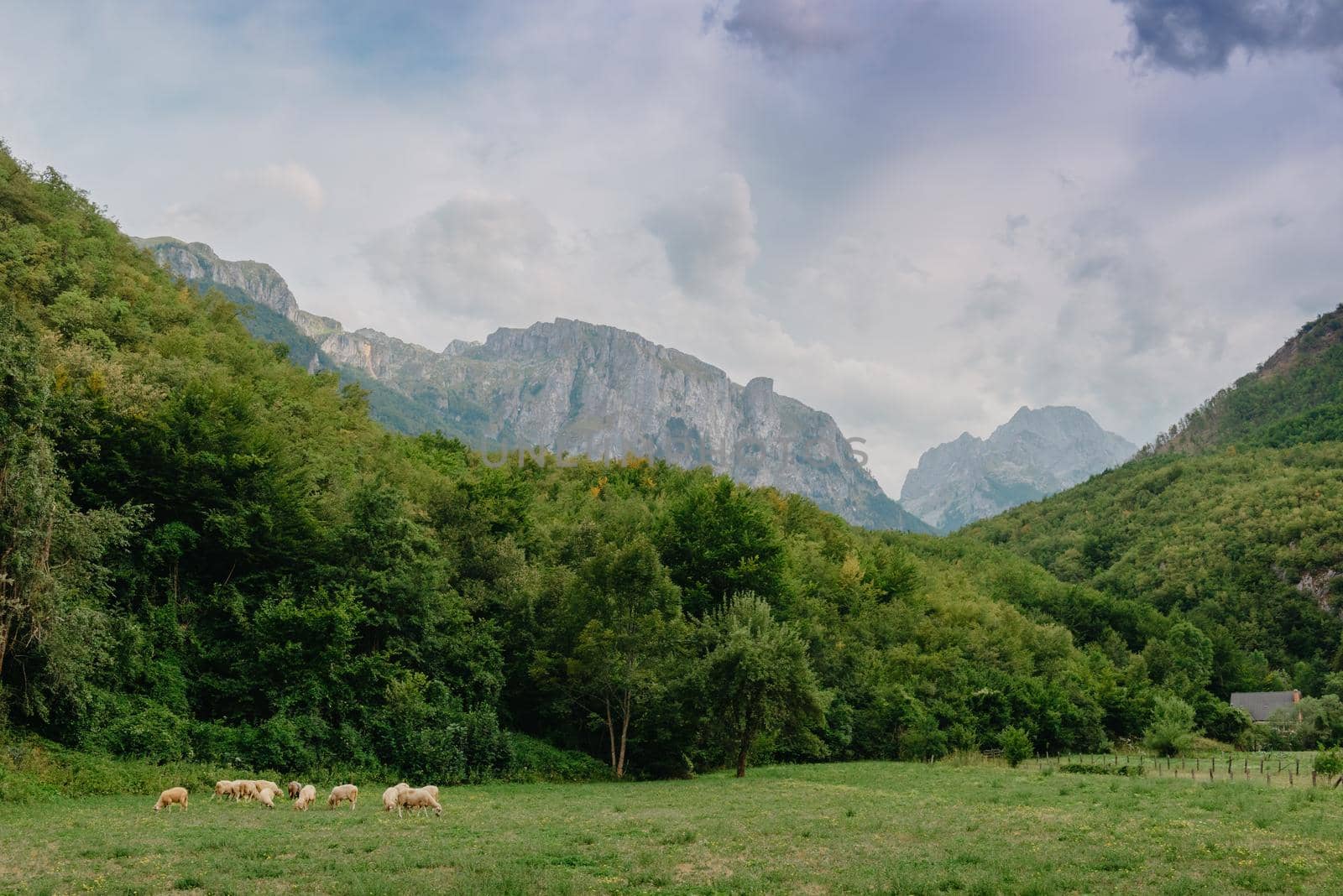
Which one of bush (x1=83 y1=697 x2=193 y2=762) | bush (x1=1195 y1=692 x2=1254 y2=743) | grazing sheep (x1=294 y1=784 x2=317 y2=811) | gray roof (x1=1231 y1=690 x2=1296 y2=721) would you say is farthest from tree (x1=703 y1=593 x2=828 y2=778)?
gray roof (x1=1231 y1=690 x2=1296 y2=721)

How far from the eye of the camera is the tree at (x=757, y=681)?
37750 millimetres

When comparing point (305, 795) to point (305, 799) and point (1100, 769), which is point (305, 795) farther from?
point (1100, 769)

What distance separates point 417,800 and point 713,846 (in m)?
10.5

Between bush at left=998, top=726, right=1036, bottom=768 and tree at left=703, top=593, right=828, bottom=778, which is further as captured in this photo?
bush at left=998, top=726, right=1036, bottom=768

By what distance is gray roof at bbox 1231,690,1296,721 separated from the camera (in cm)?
9656

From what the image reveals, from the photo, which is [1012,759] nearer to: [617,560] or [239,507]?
[617,560]

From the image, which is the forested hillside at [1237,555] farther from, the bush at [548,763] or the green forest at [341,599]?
the bush at [548,763]

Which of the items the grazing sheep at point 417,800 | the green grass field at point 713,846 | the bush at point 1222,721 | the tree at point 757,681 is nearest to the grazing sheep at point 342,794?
the green grass field at point 713,846

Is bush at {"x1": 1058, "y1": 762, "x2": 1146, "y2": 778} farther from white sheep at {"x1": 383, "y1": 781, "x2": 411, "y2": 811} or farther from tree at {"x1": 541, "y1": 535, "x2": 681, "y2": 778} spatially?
white sheep at {"x1": 383, "y1": 781, "x2": 411, "y2": 811}

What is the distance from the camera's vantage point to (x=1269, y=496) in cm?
14562

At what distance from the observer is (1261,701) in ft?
325

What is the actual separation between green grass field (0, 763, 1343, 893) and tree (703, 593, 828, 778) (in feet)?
34.2

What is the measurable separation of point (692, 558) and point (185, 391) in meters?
31.3

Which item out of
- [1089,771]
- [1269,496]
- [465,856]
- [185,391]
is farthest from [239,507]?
[1269,496]
